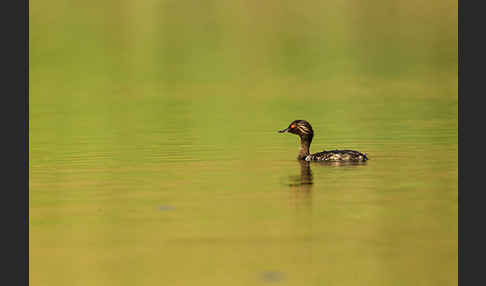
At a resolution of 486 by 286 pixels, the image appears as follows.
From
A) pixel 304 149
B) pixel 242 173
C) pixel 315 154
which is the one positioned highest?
pixel 304 149

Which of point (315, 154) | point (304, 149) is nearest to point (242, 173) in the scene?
point (315, 154)

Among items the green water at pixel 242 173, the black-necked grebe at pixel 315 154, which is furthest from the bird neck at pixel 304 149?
the green water at pixel 242 173

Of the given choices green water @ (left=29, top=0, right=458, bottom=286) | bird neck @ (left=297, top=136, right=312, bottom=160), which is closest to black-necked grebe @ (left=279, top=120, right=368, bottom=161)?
bird neck @ (left=297, top=136, right=312, bottom=160)

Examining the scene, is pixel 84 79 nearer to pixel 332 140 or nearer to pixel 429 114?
pixel 429 114

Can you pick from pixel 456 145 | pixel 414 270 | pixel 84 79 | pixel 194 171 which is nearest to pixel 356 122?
pixel 456 145

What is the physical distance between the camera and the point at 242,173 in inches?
878

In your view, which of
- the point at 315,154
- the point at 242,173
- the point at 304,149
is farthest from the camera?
the point at 304,149

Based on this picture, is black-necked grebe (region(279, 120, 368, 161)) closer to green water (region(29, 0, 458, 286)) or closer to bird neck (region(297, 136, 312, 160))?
bird neck (region(297, 136, 312, 160))

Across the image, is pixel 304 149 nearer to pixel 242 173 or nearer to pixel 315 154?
pixel 315 154

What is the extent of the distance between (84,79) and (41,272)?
125 feet

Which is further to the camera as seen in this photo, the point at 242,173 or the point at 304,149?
the point at 304,149

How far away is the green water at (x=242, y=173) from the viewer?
15.1 meters

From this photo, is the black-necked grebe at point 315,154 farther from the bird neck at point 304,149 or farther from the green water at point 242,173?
the green water at point 242,173

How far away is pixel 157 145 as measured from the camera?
27422mm
